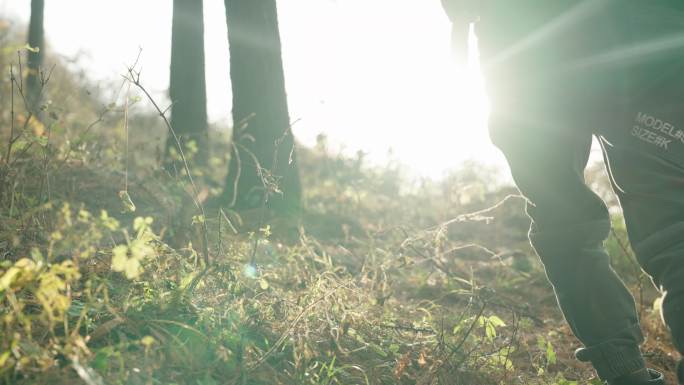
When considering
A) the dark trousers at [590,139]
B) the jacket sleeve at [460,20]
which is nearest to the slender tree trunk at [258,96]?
the jacket sleeve at [460,20]

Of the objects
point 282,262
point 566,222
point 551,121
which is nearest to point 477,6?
point 551,121

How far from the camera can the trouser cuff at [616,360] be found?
1848 millimetres

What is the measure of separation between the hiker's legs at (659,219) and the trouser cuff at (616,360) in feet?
0.74

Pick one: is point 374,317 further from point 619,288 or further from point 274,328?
point 619,288

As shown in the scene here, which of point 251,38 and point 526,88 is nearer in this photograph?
point 526,88

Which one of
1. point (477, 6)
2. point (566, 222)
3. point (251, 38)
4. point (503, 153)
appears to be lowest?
point (566, 222)

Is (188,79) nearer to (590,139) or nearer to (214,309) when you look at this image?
(214,309)

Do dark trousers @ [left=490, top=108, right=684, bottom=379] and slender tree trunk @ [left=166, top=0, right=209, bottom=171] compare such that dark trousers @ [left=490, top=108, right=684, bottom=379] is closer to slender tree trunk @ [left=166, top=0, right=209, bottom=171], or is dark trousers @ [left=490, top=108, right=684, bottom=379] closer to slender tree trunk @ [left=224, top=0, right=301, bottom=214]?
slender tree trunk @ [left=224, top=0, right=301, bottom=214]

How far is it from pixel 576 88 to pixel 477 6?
48 centimetres

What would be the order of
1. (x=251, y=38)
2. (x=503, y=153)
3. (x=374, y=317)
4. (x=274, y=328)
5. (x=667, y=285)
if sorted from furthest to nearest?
(x=251, y=38), (x=374, y=317), (x=274, y=328), (x=503, y=153), (x=667, y=285)

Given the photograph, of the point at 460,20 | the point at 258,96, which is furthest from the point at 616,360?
the point at 258,96

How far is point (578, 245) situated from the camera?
1.95 metres

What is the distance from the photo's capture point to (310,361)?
2.13 meters

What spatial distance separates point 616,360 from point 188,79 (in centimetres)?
433
